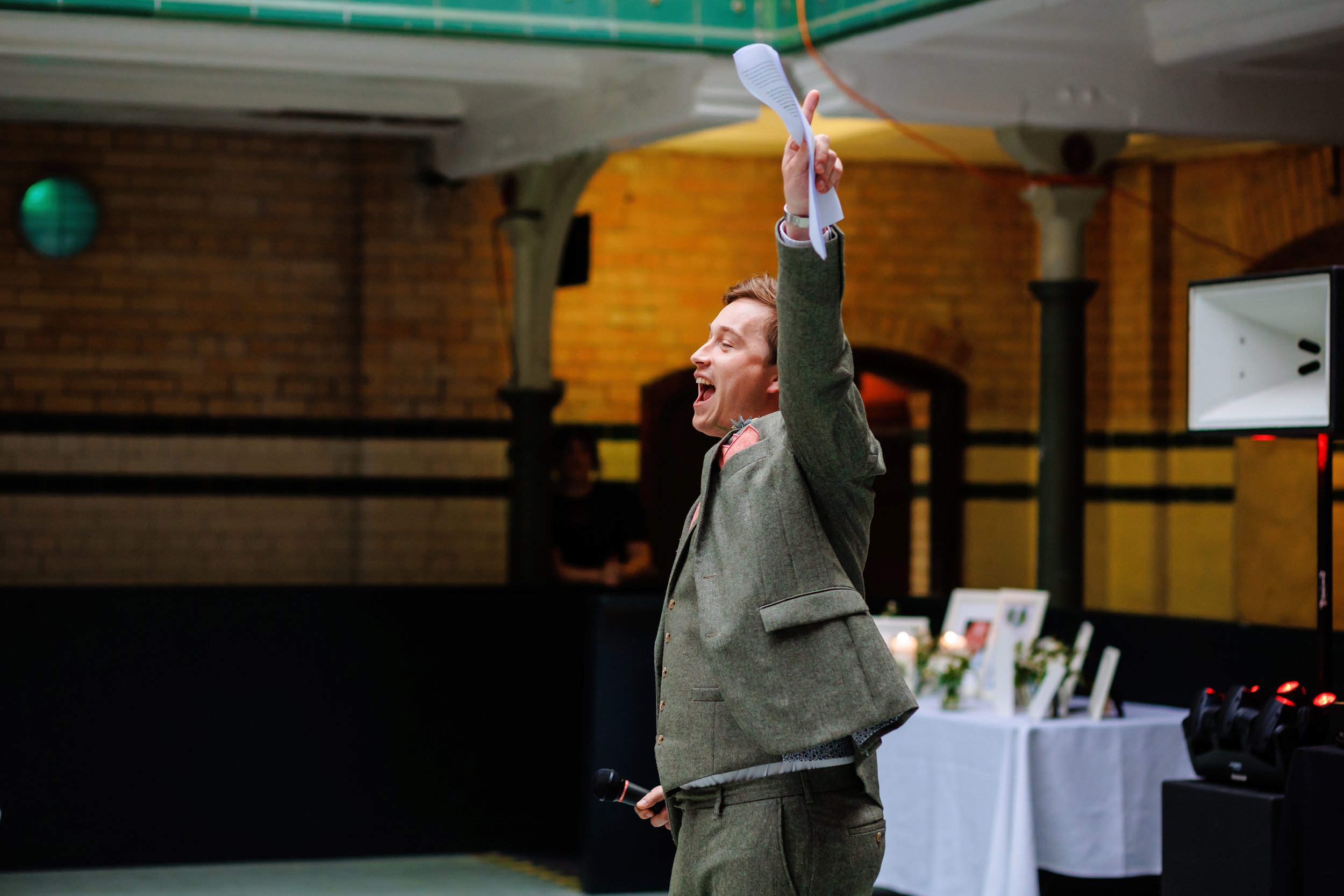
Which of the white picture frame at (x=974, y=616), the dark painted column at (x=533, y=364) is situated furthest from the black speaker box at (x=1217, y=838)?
the dark painted column at (x=533, y=364)

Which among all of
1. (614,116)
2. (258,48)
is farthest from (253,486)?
(614,116)

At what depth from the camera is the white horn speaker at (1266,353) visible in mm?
3838

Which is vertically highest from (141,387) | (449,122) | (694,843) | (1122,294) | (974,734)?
(449,122)

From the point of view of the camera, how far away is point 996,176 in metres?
9.74

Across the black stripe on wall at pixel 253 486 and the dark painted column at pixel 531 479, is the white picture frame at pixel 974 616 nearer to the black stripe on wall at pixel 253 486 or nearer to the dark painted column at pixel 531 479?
the dark painted column at pixel 531 479

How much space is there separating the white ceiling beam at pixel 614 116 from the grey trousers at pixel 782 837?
4093 millimetres

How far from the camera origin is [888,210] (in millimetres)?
9641

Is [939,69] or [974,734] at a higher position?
[939,69]

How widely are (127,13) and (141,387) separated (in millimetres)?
3662

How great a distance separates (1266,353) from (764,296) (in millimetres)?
2348

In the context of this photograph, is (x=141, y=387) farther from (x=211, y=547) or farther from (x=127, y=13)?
(x=127, y=13)

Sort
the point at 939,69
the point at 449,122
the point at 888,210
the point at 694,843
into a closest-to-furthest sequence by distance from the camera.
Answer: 1. the point at 694,843
2. the point at 939,69
3. the point at 449,122
4. the point at 888,210

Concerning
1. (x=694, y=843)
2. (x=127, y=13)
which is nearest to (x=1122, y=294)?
(x=127, y=13)

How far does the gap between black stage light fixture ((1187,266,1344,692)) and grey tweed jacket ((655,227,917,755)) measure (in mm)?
2151
